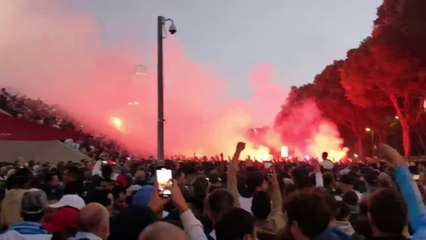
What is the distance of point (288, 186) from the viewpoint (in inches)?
330

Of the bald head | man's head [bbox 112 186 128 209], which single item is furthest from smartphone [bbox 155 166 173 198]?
man's head [bbox 112 186 128 209]

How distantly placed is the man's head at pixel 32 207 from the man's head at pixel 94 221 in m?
1.48

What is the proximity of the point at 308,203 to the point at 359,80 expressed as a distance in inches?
1597

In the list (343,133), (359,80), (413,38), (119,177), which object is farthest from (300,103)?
(119,177)

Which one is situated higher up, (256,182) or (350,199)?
(256,182)

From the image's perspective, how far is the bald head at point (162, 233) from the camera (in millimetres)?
3376

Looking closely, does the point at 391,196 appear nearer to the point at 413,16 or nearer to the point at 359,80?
the point at 413,16

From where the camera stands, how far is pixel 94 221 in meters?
4.92

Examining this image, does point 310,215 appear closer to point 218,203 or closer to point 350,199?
point 218,203

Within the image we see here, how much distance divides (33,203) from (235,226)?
2.58 m

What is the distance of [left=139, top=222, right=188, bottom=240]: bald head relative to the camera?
3.38m

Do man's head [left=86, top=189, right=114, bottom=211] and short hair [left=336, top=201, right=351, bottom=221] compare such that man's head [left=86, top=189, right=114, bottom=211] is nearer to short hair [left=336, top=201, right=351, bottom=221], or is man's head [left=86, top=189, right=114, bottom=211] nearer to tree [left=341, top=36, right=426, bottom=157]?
short hair [left=336, top=201, right=351, bottom=221]

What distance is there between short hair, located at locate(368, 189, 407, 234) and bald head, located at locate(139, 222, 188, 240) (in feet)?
4.87

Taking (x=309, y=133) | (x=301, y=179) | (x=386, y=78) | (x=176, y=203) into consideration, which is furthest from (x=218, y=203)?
(x=309, y=133)
